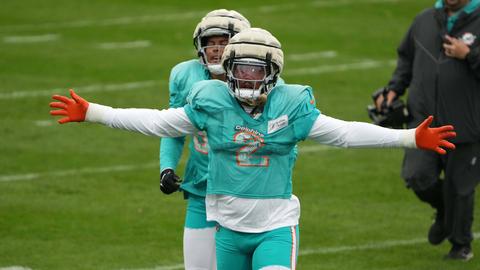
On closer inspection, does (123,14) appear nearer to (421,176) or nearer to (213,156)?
(421,176)

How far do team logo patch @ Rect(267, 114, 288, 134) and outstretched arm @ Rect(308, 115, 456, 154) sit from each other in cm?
17

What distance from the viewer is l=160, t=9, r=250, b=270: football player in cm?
705

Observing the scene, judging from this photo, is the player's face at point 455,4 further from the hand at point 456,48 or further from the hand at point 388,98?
the hand at point 388,98

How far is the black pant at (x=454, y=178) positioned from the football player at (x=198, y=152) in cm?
250

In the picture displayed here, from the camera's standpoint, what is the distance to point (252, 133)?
245 inches

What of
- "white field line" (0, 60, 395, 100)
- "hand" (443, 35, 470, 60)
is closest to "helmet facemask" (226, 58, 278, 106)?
"hand" (443, 35, 470, 60)

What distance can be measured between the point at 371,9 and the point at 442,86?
11.1m

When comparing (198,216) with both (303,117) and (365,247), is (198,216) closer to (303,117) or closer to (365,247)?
(303,117)

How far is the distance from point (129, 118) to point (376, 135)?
Answer: 137 centimetres

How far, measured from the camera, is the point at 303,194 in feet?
36.9

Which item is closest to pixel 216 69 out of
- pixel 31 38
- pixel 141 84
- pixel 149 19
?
pixel 141 84

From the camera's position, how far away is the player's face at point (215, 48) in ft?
23.2

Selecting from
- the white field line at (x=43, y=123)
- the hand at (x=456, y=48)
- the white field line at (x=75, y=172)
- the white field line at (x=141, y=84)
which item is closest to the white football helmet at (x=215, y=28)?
the hand at (x=456, y=48)

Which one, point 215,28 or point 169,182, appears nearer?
point 169,182
